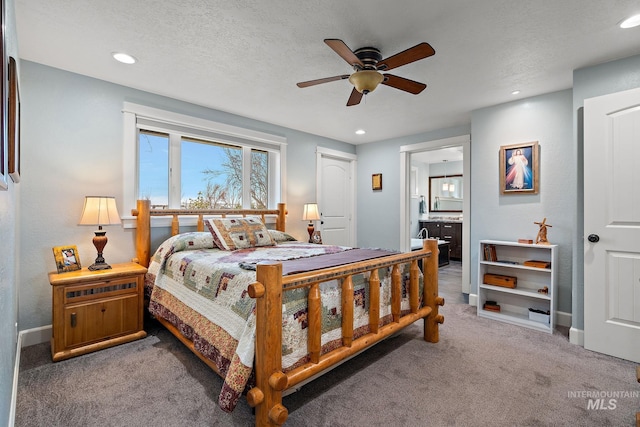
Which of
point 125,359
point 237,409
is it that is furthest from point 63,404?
point 237,409

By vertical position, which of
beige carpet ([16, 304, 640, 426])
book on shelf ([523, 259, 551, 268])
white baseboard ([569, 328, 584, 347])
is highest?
book on shelf ([523, 259, 551, 268])

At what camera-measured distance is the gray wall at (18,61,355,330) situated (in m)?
2.48

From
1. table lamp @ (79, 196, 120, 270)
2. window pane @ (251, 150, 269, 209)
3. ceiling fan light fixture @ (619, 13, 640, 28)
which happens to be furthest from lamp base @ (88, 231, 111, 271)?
ceiling fan light fixture @ (619, 13, 640, 28)

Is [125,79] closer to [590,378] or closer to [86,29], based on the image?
[86,29]

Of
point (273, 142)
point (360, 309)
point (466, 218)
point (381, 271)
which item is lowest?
point (360, 309)

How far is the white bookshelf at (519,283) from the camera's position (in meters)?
2.92

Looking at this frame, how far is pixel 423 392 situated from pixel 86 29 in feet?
10.5

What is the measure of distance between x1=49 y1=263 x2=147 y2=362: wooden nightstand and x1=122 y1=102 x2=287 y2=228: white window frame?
660 mm

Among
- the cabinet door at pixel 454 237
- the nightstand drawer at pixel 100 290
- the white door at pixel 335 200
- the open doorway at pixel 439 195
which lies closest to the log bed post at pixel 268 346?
the nightstand drawer at pixel 100 290

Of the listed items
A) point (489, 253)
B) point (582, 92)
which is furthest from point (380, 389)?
point (582, 92)

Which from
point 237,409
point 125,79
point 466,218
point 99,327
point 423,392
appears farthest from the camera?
point 466,218

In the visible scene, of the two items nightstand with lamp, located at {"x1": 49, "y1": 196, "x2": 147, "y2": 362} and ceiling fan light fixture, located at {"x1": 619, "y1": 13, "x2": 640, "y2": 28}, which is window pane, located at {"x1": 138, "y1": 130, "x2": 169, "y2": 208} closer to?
nightstand with lamp, located at {"x1": 49, "y1": 196, "x2": 147, "y2": 362}

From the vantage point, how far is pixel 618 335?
7.64 feet

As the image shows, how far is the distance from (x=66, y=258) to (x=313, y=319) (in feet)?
7.27
